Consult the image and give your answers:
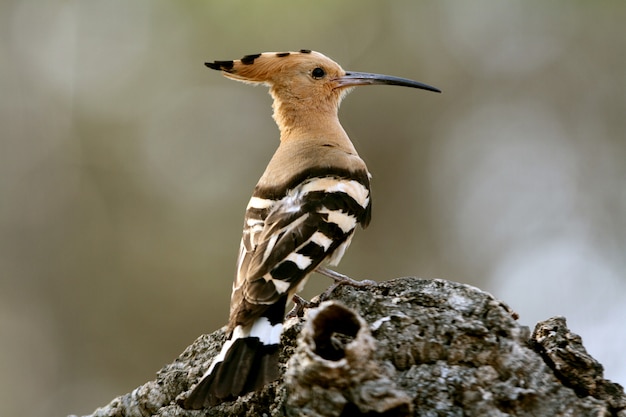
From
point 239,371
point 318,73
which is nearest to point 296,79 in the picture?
point 318,73

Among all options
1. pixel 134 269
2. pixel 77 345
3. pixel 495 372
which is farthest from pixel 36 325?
pixel 495 372

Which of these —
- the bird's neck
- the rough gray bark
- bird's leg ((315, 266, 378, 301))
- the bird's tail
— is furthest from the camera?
the bird's neck

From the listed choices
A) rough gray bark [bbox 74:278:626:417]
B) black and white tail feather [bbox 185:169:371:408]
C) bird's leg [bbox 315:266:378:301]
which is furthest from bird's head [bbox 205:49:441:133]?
rough gray bark [bbox 74:278:626:417]

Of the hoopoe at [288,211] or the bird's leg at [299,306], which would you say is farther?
the bird's leg at [299,306]

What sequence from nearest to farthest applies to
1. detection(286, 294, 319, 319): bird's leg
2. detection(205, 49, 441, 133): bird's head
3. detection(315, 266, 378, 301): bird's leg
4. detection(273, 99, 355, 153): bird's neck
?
detection(315, 266, 378, 301): bird's leg < detection(286, 294, 319, 319): bird's leg < detection(273, 99, 355, 153): bird's neck < detection(205, 49, 441, 133): bird's head

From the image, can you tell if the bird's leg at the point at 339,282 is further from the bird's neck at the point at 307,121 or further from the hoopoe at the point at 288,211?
the bird's neck at the point at 307,121

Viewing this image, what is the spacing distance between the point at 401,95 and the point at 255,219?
2.32m

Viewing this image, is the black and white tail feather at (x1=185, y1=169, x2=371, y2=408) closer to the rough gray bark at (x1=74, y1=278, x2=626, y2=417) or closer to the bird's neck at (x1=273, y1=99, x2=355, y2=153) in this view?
the rough gray bark at (x1=74, y1=278, x2=626, y2=417)

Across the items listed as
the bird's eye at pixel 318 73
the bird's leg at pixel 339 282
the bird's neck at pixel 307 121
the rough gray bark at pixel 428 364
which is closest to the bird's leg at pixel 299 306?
the bird's leg at pixel 339 282

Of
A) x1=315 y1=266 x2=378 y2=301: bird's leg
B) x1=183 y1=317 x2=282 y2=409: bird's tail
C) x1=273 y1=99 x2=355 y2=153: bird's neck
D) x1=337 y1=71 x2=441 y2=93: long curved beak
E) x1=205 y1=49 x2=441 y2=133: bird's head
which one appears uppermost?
x1=337 y1=71 x2=441 y2=93: long curved beak

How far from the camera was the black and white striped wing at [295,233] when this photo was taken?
2178mm

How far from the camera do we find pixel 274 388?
5.94 feet

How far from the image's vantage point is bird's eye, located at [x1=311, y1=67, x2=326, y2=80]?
3227mm

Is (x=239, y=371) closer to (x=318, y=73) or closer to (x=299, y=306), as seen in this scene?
→ (x=299, y=306)
